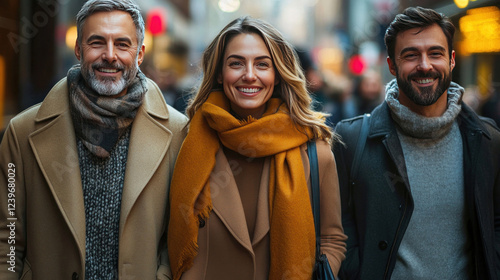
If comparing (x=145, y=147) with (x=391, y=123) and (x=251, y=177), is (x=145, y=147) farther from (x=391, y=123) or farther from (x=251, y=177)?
(x=391, y=123)

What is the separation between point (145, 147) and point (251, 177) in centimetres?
69

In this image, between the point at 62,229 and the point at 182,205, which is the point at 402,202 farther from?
the point at 62,229

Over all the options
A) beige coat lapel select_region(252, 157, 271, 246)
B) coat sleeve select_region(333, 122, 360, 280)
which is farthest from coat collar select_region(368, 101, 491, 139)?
beige coat lapel select_region(252, 157, 271, 246)

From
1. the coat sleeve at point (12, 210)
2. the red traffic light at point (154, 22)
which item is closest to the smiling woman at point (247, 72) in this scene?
Answer: the coat sleeve at point (12, 210)

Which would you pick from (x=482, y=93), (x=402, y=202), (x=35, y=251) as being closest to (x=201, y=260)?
(x=35, y=251)

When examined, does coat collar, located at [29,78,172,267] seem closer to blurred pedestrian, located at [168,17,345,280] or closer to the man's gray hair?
blurred pedestrian, located at [168,17,345,280]

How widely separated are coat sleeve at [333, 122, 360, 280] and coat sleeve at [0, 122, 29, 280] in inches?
78.8

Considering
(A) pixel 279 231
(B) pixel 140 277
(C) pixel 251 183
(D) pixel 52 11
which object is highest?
(D) pixel 52 11

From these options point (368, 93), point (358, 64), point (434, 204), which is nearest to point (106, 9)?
point (434, 204)

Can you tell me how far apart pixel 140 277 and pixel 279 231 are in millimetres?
868

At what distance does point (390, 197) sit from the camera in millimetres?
2885

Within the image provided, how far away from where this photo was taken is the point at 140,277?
2688 mm

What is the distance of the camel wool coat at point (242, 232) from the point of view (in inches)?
107

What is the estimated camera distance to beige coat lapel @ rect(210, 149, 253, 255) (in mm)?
2682
